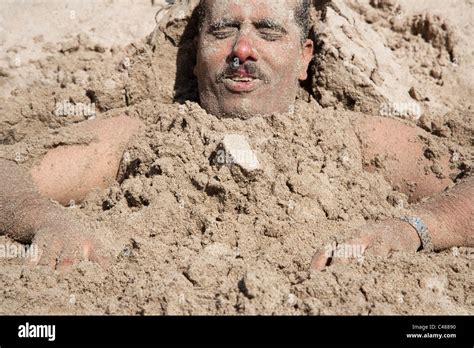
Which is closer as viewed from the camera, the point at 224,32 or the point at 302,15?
the point at 224,32

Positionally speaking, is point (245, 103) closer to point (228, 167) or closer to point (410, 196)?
point (228, 167)

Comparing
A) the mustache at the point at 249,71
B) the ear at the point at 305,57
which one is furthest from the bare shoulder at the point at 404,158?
the mustache at the point at 249,71

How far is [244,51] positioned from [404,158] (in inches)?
40.4

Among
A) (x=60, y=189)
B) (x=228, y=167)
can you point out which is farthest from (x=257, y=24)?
(x=60, y=189)

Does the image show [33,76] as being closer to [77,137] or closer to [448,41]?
[77,137]

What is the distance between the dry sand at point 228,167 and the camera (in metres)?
2.81

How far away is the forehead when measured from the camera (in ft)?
12.9

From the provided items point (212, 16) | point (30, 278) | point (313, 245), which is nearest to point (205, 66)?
point (212, 16)

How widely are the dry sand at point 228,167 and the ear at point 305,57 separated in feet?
0.16

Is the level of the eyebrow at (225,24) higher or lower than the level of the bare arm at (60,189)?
higher

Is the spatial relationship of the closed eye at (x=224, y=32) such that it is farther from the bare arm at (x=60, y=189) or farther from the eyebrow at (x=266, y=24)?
the bare arm at (x=60, y=189)

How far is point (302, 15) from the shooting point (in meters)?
4.12

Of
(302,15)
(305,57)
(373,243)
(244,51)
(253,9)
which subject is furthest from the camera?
(305,57)

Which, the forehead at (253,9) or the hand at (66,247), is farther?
the forehead at (253,9)
